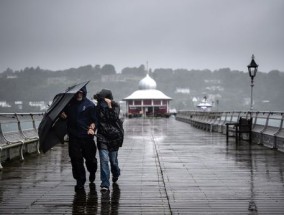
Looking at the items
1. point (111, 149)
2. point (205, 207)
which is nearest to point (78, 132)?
point (111, 149)

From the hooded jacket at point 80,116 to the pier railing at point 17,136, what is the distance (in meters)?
3.37

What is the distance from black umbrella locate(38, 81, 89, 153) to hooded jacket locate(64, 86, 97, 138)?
17 cm

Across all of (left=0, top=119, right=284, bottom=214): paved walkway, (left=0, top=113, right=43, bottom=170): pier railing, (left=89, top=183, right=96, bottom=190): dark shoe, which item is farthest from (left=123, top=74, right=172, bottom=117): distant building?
(left=89, top=183, right=96, bottom=190): dark shoe

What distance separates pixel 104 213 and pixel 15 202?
1.57 meters

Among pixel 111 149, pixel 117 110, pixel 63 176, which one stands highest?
pixel 117 110

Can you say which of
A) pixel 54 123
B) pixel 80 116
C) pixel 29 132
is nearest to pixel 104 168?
pixel 80 116

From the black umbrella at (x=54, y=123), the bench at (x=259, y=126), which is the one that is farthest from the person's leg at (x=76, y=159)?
the bench at (x=259, y=126)

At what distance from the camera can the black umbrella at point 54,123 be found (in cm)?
799

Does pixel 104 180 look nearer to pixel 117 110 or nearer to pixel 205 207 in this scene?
pixel 117 110

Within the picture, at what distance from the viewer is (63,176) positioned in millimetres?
9828

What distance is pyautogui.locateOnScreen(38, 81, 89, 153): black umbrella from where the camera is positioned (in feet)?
26.2

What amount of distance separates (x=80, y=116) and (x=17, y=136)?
249 inches

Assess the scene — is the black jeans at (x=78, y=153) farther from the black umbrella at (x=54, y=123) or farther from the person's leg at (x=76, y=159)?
the black umbrella at (x=54, y=123)

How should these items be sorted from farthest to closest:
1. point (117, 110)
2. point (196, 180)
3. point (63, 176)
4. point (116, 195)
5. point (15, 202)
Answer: point (63, 176)
point (196, 180)
point (117, 110)
point (116, 195)
point (15, 202)
